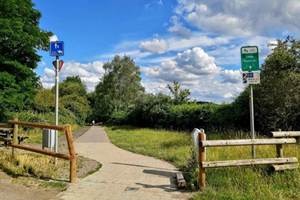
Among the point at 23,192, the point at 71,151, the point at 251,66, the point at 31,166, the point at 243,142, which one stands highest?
the point at 251,66

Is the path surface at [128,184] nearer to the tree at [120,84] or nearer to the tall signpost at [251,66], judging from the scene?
the tall signpost at [251,66]

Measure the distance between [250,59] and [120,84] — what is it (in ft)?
219

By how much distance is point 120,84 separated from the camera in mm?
77625

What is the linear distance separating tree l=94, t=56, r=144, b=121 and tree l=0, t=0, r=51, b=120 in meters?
46.8

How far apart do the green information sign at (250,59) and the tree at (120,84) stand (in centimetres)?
6525

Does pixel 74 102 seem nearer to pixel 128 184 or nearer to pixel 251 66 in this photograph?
pixel 251 66

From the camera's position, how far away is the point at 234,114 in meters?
26.3

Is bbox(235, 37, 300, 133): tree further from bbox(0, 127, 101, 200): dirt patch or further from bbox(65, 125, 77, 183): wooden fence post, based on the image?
bbox(65, 125, 77, 183): wooden fence post

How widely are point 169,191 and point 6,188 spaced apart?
12.0 ft

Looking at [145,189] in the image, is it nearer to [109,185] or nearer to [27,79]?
[109,185]

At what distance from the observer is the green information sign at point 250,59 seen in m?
11.4

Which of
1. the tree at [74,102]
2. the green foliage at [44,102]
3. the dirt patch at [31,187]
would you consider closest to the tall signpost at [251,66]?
the dirt patch at [31,187]

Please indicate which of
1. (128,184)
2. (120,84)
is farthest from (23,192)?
(120,84)

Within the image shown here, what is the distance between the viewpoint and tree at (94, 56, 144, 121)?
254 feet
